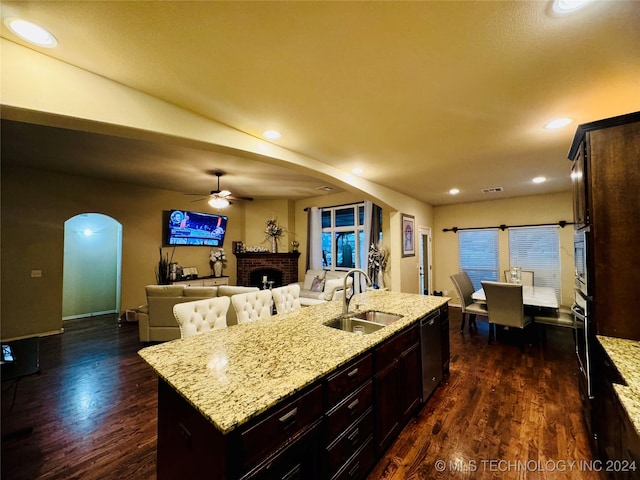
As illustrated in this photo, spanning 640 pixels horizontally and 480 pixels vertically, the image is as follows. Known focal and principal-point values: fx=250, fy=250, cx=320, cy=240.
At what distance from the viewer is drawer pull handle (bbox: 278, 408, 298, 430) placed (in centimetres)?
109

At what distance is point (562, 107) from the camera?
203cm

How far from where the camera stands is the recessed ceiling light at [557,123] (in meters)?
2.24

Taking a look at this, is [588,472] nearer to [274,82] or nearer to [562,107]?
[562,107]

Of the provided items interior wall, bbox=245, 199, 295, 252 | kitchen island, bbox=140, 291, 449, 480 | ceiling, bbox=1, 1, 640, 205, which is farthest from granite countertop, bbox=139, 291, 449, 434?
interior wall, bbox=245, 199, 295, 252

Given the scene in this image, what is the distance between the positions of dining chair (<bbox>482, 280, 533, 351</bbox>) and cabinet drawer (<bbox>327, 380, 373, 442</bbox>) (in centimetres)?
296

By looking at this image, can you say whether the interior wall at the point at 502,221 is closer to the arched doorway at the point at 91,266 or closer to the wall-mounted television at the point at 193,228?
the wall-mounted television at the point at 193,228

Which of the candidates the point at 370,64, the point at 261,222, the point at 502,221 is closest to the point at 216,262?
the point at 261,222

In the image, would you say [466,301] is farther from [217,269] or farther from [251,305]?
[217,269]

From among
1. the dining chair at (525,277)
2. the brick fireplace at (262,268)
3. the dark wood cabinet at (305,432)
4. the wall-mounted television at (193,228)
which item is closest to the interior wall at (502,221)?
the dining chair at (525,277)

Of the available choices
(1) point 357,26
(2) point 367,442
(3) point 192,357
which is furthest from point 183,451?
(1) point 357,26

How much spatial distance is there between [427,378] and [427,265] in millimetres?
4436

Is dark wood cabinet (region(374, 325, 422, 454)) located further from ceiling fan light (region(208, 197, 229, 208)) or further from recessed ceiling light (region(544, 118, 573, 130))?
ceiling fan light (region(208, 197, 229, 208))

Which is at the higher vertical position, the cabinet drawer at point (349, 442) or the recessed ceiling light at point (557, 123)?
the recessed ceiling light at point (557, 123)

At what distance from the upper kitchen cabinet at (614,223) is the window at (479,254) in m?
4.81
